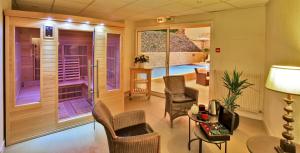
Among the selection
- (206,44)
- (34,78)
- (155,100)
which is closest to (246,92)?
(155,100)

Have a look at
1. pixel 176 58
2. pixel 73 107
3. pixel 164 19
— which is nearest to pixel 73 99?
pixel 73 107

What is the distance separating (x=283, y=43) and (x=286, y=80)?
50.1 inches

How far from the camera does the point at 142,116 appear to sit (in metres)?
2.74

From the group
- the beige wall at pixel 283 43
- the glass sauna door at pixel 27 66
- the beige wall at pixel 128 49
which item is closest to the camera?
the beige wall at pixel 283 43

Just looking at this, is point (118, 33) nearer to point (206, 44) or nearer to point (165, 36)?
point (165, 36)

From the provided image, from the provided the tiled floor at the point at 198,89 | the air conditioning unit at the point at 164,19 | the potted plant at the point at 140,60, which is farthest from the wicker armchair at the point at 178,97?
the air conditioning unit at the point at 164,19

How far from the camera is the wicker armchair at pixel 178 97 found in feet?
12.3

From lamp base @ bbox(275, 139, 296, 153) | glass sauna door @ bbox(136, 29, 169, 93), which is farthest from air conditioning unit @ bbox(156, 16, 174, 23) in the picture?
lamp base @ bbox(275, 139, 296, 153)

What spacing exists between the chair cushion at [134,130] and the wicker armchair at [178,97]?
1.19m

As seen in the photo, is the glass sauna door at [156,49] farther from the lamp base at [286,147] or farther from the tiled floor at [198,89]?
→ the lamp base at [286,147]

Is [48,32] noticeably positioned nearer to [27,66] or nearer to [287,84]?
[27,66]

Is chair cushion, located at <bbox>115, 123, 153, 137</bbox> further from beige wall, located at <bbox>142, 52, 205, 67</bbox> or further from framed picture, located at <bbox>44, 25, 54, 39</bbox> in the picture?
beige wall, located at <bbox>142, 52, 205, 67</bbox>

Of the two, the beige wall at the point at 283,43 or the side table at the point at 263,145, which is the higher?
the beige wall at the point at 283,43

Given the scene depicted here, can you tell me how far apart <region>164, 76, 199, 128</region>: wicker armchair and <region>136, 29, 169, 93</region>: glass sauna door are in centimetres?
167
